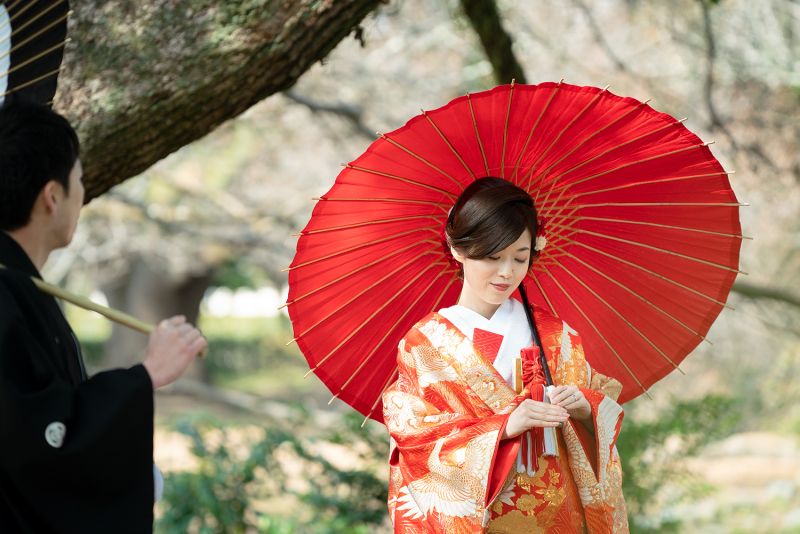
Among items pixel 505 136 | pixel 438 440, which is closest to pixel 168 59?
pixel 505 136

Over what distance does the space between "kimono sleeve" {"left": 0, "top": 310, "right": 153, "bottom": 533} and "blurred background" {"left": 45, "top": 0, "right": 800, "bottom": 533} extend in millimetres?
2132

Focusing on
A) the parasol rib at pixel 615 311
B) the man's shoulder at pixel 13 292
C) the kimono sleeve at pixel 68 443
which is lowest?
the kimono sleeve at pixel 68 443

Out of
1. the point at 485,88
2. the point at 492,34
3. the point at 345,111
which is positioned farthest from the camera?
the point at 345,111

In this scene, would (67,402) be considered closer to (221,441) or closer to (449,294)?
(449,294)

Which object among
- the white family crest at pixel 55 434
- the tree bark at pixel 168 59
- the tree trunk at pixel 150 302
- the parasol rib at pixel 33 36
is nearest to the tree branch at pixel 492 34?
the tree bark at pixel 168 59

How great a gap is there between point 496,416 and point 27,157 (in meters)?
1.36

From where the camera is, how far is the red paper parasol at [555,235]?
1.87m

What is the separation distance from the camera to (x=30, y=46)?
6.15ft

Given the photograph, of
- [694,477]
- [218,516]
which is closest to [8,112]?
[218,516]

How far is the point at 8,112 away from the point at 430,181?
1147 millimetres

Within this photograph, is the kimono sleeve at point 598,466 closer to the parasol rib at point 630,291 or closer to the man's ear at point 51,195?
the parasol rib at point 630,291

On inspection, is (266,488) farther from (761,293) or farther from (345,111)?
(761,293)

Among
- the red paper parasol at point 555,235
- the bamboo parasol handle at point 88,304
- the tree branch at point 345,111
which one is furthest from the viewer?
the tree branch at point 345,111

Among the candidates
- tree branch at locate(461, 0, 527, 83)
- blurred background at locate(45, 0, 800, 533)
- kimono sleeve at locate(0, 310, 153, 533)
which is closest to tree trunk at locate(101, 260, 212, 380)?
blurred background at locate(45, 0, 800, 533)
